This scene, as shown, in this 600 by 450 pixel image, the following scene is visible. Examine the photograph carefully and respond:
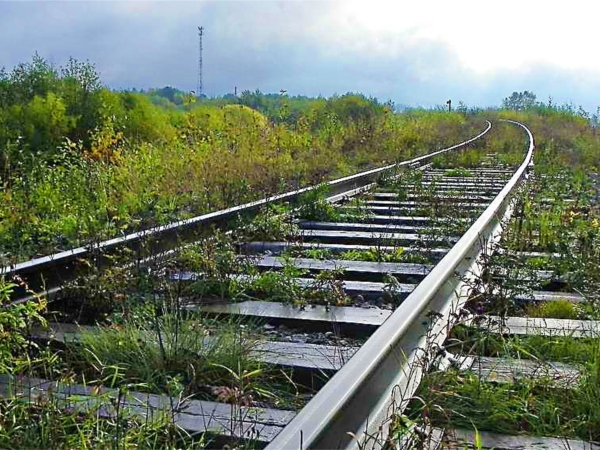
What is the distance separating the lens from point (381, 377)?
2.28 m

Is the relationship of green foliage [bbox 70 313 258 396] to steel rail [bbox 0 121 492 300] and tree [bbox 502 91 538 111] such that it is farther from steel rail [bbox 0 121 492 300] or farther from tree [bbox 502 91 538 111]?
tree [bbox 502 91 538 111]

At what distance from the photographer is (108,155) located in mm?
9422

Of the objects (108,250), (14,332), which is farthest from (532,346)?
(108,250)

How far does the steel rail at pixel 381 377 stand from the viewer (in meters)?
1.82

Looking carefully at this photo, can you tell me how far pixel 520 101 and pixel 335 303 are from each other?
1866 inches

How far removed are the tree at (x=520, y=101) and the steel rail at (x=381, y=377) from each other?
4181 cm

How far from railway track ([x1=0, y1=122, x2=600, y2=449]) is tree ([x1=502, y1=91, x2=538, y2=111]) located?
3930 centimetres

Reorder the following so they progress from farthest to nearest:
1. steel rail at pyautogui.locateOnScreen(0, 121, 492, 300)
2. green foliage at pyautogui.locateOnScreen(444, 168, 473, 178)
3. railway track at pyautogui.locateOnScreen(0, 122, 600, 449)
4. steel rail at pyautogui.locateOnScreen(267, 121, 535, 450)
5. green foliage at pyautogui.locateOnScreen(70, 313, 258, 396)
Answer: green foliage at pyautogui.locateOnScreen(444, 168, 473, 178) < steel rail at pyautogui.locateOnScreen(0, 121, 492, 300) < green foliage at pyautogui.locateOnScreen(70, 313, 258, 396) < railway track at pyautogui.locateOnScreen(0, 122, 600, 449) < steel rail at pyautogui.locateOnScreen(267, 121, 535, 450)

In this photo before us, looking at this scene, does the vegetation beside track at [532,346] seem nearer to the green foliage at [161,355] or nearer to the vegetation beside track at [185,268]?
the vegetation beside track at [185,268]

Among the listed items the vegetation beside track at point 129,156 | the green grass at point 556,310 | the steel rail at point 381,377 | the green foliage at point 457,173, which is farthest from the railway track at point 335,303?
the green foliage at point 457,173

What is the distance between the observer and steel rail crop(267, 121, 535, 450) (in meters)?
1.82

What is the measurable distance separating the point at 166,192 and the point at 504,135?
1481 cm

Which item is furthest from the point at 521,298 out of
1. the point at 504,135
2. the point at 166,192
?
the point at 504,135

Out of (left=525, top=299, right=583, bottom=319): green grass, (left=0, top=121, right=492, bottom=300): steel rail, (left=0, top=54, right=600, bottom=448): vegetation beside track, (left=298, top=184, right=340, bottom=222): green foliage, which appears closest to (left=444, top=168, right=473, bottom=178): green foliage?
(left=0, top=54, right=600, bottom=448): vegetation beside track
